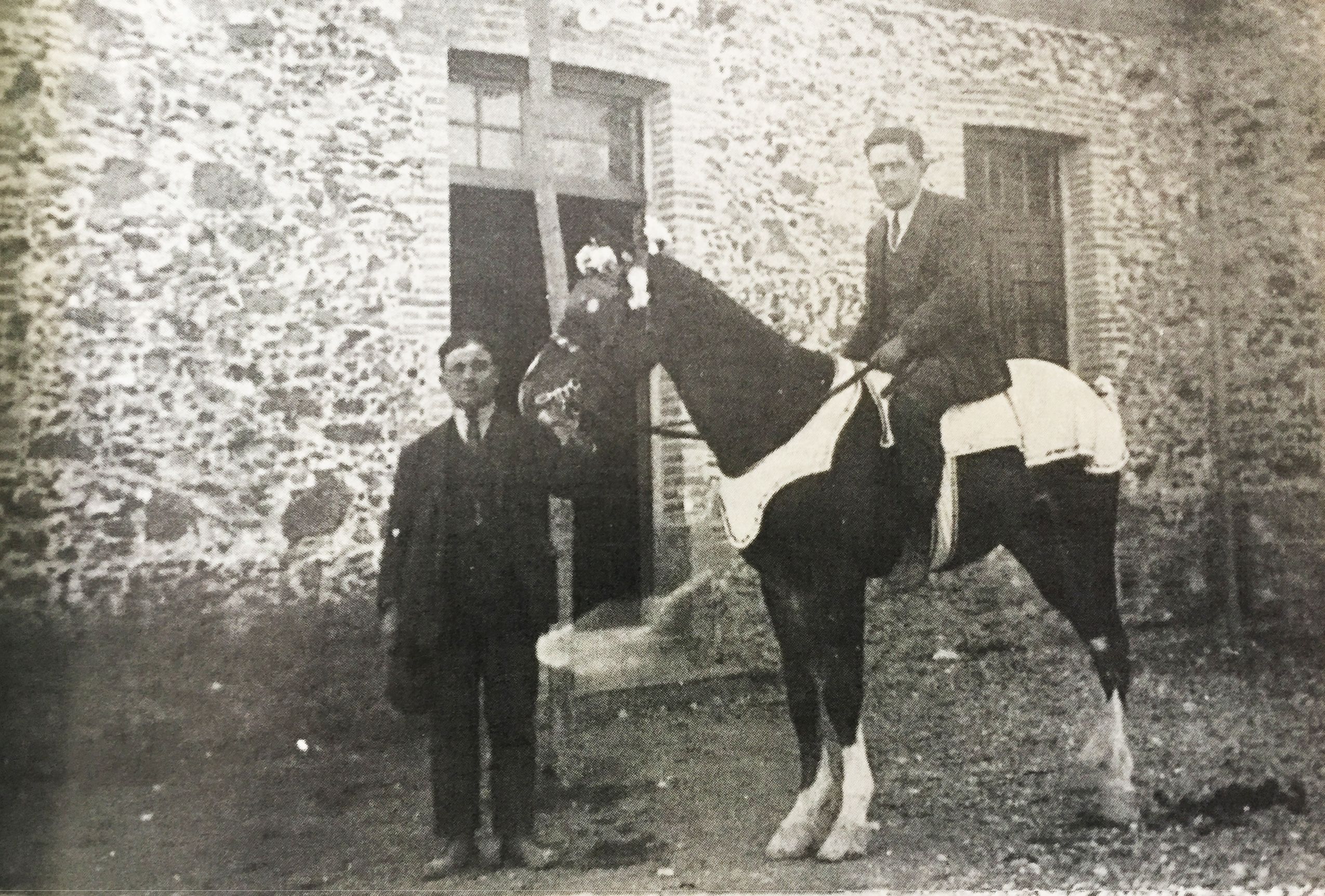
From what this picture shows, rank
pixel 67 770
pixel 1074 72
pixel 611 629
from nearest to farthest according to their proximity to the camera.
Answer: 1. pixel 67 770
2. pixel 611 629
3. pixel 1074 72

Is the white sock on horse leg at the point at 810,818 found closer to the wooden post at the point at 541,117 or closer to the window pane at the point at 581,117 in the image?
the wooden post at the point at 541,117

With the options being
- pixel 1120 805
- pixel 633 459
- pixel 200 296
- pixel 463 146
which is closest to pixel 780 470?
pixel 633 459

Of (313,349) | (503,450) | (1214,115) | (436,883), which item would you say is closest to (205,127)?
(313,349)

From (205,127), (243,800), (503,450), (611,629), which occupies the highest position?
(205,127)

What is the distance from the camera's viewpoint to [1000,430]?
12.4ft

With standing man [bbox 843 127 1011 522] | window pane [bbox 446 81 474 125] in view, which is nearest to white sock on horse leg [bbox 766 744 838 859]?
standing man [bbox 843 127 1011 522]

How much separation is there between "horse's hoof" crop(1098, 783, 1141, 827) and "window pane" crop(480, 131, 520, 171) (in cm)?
345

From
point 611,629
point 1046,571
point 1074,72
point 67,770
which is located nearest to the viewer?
point 67,770

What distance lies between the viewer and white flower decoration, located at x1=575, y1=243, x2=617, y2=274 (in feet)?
11.3

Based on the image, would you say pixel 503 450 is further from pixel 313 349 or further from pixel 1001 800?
pixel 1001 800

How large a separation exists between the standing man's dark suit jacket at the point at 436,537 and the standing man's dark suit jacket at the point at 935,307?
1405 millimetres

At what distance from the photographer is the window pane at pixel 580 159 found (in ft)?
12.3

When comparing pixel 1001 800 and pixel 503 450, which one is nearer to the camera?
pixel 503 450

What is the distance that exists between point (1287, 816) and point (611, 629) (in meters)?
2.95
